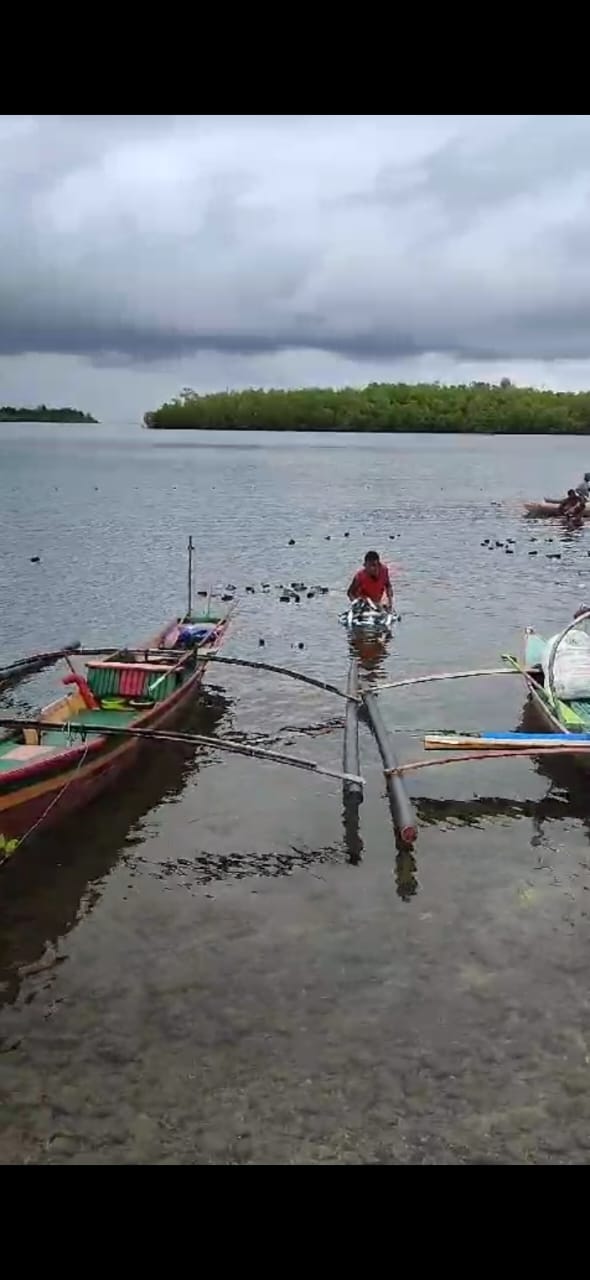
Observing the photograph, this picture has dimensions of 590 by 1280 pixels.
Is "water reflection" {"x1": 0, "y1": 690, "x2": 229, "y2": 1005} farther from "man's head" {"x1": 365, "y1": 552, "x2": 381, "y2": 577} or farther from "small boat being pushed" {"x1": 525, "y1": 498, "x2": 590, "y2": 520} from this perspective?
"small boat being pushed" {"x1": 525, "y1": 498, "x2": 590, "y2": 520}

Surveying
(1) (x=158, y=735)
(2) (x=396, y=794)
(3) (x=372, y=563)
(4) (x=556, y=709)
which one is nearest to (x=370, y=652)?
(3) (x=372, y=563)

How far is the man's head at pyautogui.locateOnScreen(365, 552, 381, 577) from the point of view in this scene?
2155 centimetres

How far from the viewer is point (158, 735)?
37.7ft

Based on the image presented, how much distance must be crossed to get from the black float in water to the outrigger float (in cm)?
2

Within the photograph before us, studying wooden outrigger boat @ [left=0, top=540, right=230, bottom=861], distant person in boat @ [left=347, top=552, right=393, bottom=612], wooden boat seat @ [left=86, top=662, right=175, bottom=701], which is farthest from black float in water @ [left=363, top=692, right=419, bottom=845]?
distant person in boat @ [left=347, top=552, right=393, bottom=612]

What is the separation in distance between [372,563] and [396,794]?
11005mm

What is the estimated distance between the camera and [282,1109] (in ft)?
22.7

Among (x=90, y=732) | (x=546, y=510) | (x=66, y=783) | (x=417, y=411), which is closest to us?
(x=66, y=783)

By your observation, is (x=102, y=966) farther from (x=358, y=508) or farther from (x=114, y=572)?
(x=358, y=508)

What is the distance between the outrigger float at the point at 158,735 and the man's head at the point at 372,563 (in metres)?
5.07

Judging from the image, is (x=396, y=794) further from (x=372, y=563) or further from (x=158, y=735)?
(x=372, y=563)

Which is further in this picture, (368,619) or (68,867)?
(368,619)
